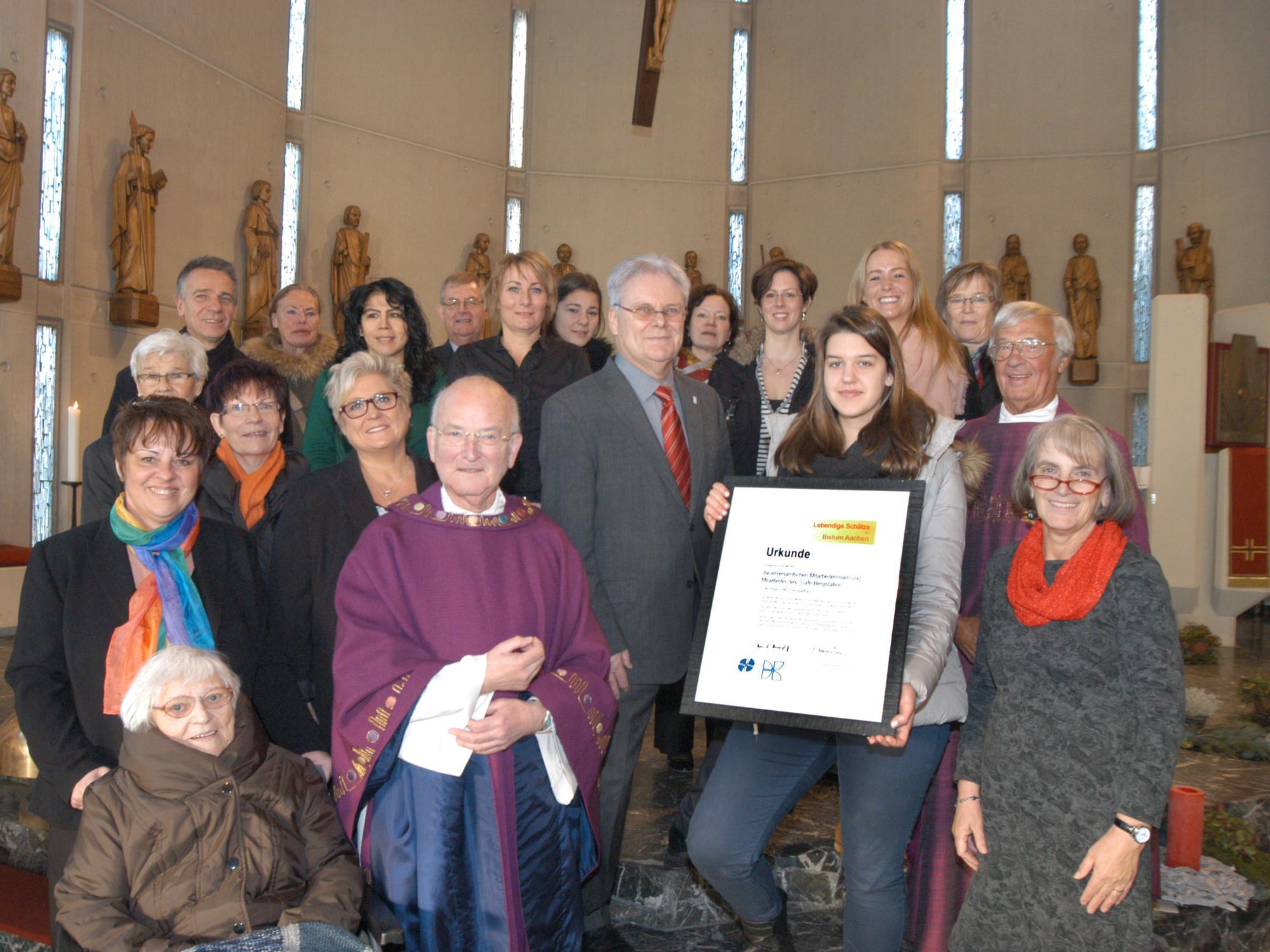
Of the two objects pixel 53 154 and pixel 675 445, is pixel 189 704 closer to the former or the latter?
pixel 675 445

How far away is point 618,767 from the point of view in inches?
122

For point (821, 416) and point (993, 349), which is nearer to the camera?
point (821, 416)

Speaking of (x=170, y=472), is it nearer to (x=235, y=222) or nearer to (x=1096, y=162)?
(x=235, y=222)

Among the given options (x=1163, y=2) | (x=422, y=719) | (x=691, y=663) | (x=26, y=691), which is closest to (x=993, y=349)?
(x=691, y=663)

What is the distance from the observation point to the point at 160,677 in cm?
232

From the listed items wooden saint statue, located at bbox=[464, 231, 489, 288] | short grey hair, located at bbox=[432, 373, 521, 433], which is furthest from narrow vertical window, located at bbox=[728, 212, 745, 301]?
short grey hair, located at bbox=[432, 373, 521, 433]

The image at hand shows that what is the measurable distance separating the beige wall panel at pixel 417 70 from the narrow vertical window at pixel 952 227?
215 inches

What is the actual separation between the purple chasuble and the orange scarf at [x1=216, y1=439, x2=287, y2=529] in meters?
0.96

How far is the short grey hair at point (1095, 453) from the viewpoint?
2396mm

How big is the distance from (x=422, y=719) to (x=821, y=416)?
1.18 metres

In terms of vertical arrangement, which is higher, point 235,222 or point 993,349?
point 235,222

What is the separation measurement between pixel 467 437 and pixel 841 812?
1.22 meters

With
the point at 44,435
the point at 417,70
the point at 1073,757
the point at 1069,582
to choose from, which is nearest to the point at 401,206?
the point at 417,70

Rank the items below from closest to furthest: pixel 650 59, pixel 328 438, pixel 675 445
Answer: pixel 675 445
pixel 328 438
pixel 650 59
